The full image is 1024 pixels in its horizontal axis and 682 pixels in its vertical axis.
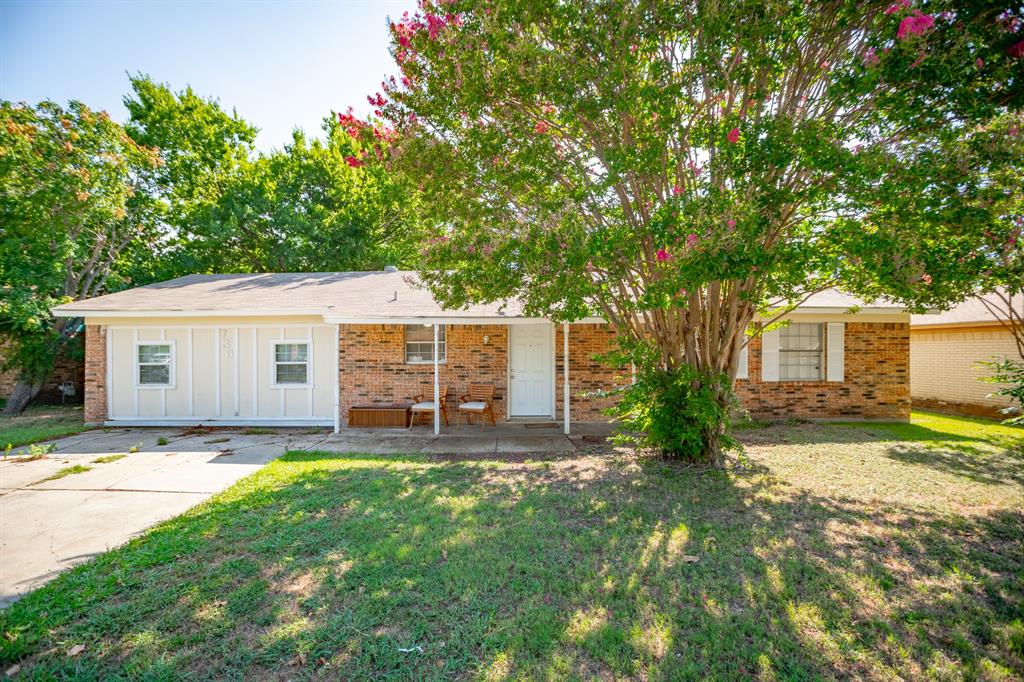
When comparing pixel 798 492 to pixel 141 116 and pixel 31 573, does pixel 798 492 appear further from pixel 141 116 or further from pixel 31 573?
pixel 141 116

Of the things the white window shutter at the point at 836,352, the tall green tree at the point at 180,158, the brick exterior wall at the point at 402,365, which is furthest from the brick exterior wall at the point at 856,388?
the tall green tree at the point at 180,158

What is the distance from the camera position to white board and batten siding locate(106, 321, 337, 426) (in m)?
10.8

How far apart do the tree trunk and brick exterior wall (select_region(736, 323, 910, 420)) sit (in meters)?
19.2

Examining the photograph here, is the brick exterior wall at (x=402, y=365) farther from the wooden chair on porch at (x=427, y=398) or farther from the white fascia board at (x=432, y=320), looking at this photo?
the white fascia board at (x=432, y=320)

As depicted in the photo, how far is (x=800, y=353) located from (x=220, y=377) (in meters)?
14.2

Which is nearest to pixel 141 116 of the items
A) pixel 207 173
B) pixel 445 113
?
pixel 207 173

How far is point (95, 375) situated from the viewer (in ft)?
35.2

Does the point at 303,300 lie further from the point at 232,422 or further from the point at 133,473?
the point at 133,473

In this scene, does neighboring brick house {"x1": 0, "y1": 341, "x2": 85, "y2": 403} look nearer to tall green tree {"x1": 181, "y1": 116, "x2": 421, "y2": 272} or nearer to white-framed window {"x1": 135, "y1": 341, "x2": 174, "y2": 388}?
white-framed window {"x1": 135, "y1": 341, "x2": 174, "y2": 388}

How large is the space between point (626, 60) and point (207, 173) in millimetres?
21673

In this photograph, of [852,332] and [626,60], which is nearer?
[626,60]

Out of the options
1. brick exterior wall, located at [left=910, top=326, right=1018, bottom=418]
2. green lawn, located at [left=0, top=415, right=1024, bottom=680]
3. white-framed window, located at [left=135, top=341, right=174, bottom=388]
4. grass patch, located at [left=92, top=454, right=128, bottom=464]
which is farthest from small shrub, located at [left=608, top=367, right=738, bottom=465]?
white-framed window, located at [left=135, top=341, right=174, bottom=388]

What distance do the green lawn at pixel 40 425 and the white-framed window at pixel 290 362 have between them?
422 cm

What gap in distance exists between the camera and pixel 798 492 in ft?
19.4
